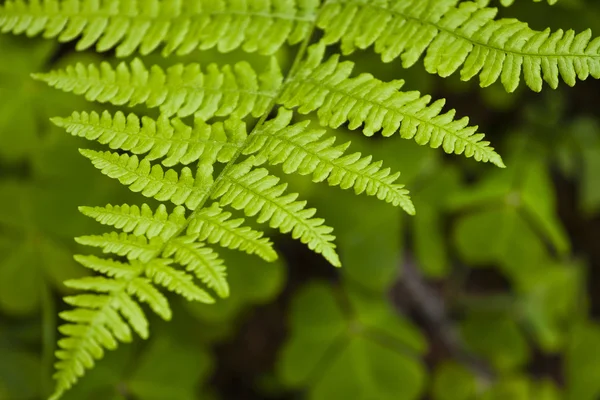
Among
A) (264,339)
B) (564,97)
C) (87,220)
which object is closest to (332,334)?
(264,339)

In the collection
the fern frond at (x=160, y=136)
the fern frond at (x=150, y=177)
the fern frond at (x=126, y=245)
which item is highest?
the fern frond at (x=160, y=136)

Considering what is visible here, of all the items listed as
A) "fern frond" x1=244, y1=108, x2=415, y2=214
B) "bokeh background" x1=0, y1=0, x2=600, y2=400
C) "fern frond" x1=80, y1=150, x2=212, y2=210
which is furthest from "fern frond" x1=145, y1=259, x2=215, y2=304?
"bokeh background" x1=0, y1=0, x2=600, y2=400

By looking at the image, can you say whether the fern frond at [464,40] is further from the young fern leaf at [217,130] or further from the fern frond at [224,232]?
the fern frond at [224,232]

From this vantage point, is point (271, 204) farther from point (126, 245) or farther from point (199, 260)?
point (126, 245)

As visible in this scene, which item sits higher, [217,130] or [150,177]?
→ [217,130]

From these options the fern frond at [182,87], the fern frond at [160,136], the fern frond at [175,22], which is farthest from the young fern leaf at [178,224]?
the fern frond at [175,22]

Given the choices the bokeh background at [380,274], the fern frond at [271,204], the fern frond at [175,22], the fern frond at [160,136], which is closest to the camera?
the fern frond at [271,204]

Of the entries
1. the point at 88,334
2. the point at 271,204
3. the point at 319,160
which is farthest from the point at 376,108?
the point at 88,334
